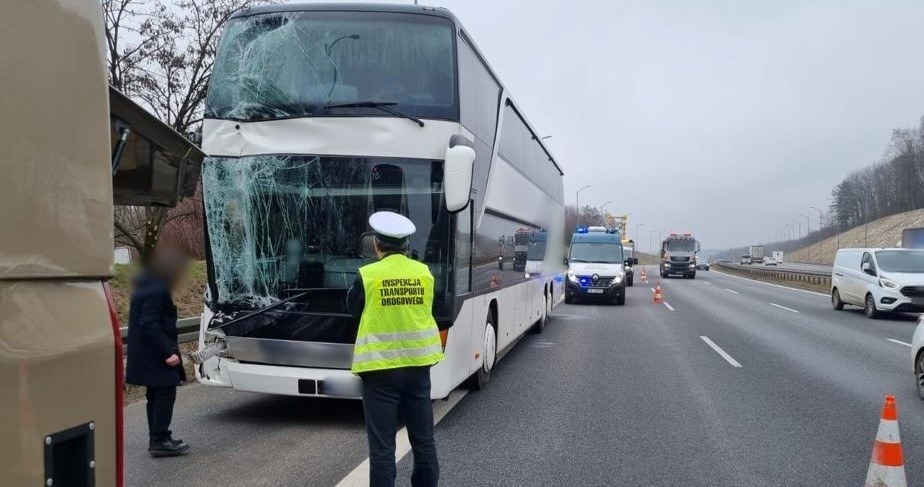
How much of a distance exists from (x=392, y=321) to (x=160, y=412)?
9.01 feet

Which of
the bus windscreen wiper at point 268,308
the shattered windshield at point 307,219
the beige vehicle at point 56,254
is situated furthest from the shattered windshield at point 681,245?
the beige vehicle at point 56,254

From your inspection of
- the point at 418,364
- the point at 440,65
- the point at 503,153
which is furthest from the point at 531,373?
the point at 418,364

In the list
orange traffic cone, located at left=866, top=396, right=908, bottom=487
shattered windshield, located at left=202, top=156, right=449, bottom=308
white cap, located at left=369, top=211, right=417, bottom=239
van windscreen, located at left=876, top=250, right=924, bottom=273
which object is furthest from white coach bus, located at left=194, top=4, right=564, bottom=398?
van windscreen, located at left=876, top=250, right=924, bottom=273

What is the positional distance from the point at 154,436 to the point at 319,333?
5.17 ft

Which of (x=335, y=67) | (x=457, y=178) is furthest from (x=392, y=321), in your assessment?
(x=335, y=67)

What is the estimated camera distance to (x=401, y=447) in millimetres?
6270

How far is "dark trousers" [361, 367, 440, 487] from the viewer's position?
13.7 ft

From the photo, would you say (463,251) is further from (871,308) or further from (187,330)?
(871,308)

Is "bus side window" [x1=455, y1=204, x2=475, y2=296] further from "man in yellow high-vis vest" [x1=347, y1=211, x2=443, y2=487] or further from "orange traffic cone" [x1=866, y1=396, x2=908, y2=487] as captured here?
"orange traffic cone" [x1=866, y1=396, x2=908, y2=487]

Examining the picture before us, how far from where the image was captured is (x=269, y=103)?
270 inches

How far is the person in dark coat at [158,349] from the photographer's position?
18.2 feet

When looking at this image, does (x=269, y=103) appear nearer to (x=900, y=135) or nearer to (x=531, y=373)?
(x=531, y=373)

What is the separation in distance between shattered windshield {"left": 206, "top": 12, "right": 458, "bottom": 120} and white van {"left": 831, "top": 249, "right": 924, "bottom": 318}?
1584 centimetres

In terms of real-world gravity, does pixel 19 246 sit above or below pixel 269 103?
below
